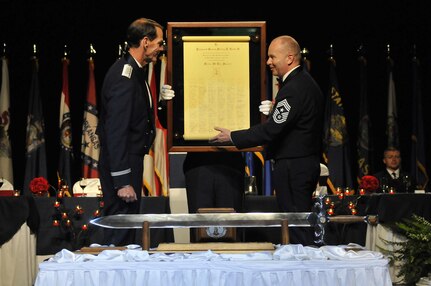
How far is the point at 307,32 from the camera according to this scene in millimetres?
8516

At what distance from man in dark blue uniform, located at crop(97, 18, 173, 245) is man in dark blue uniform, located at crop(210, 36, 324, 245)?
459 mm

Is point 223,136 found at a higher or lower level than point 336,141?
higher

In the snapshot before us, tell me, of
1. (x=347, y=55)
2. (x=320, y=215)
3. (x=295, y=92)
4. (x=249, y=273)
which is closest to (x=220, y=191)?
(x=295, y=92)

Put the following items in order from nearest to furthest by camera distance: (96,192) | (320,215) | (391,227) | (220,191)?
1. (320,215)
2. (220,191)
3. (391,227)
4. (96,192)

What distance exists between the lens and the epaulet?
12.0 ft

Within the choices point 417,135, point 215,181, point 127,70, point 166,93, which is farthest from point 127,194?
point 417,135

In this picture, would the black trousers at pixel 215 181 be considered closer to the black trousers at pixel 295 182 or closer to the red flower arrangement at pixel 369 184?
the black trousers at pixel 295 182

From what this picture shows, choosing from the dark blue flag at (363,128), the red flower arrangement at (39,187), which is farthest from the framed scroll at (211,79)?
the dark blue flag at (363,128)

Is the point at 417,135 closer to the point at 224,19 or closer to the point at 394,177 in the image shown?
the point at 394,177

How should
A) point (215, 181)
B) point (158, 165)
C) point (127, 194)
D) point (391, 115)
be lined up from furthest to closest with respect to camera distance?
point (391, 115)
point (158, 165)
point (215, 181)
point (127, 194)

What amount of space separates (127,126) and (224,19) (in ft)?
15.5

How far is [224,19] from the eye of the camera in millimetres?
8117

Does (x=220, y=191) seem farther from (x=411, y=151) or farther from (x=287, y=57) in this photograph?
(x=411, y=151)

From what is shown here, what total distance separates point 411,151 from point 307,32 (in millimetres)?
1811
